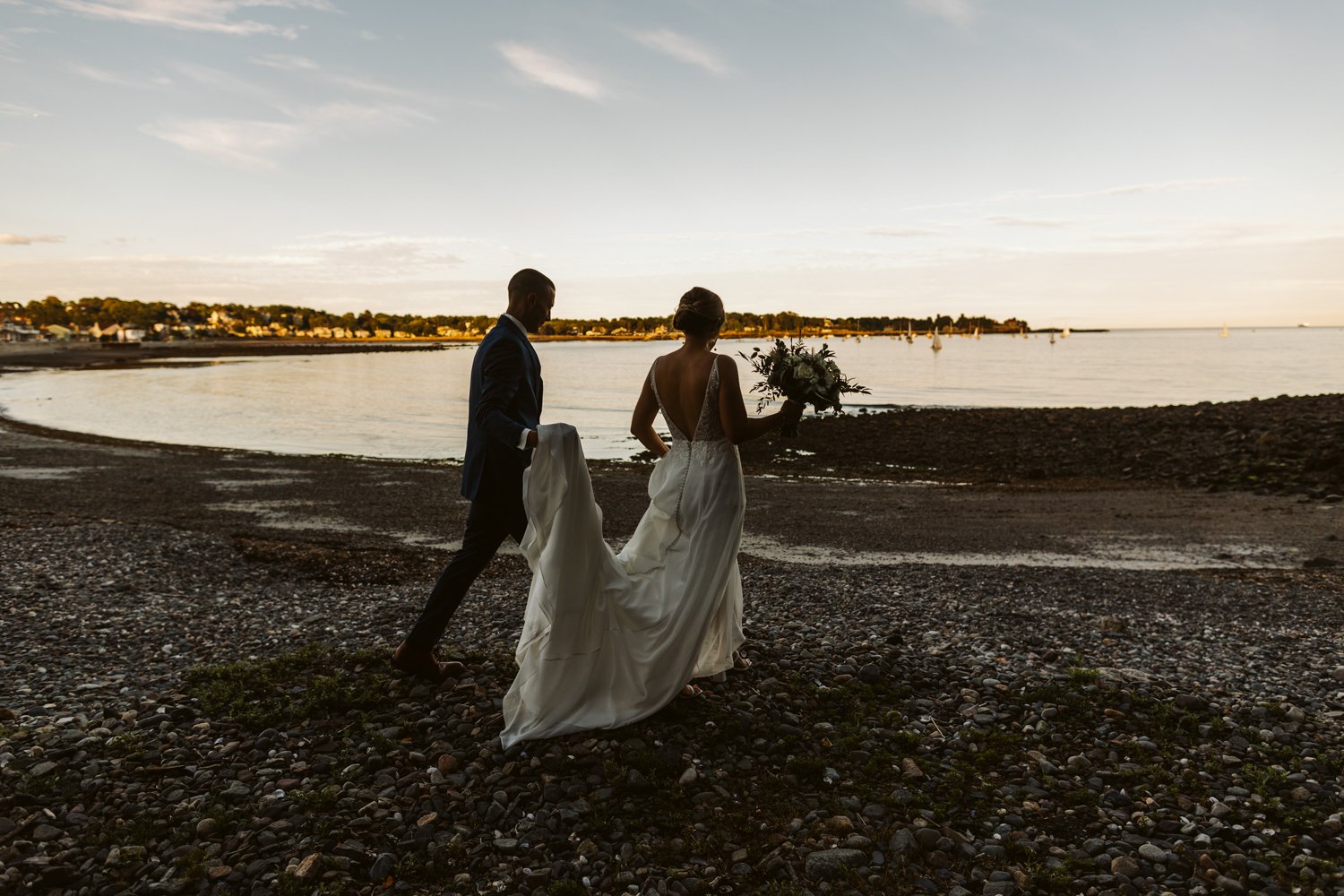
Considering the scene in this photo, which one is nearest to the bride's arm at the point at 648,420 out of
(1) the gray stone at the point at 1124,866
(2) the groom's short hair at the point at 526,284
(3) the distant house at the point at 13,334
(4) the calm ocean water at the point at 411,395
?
(2) the groom's short hair at the point at 526,284

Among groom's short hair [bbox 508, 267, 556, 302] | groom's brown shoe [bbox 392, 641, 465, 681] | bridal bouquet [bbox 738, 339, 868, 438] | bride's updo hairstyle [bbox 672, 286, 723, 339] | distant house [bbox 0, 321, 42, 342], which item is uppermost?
distant house [bbox 0, 321, 42, 342]

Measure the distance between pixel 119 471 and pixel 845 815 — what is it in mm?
24571

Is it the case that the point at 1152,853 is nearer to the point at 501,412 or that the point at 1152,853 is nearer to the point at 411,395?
the point at 501,412

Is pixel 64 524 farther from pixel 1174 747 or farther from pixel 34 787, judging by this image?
pixel 1174 747

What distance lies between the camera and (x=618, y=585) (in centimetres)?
538

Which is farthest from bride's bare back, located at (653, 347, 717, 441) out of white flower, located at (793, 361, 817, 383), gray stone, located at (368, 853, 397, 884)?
gray stone, located at (368, 853, 397, 884)

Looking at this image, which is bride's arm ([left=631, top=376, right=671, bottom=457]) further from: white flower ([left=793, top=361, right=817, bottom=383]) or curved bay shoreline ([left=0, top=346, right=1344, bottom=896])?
curved bay shoreline ([left=0, top=346, right=1344, bottom=896])

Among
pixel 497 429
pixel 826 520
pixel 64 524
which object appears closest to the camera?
pixel 497 429

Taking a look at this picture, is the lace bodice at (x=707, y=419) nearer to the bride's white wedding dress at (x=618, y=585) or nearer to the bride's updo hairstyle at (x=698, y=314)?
the bride's white wedding dress at (x=618, y=585)

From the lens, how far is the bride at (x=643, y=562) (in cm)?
519

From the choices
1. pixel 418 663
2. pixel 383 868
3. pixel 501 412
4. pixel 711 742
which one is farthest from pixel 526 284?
pixel 383 868

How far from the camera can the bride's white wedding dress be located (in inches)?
204

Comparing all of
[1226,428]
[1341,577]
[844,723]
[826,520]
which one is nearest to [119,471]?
[826,520]

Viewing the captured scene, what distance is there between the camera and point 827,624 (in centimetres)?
862
